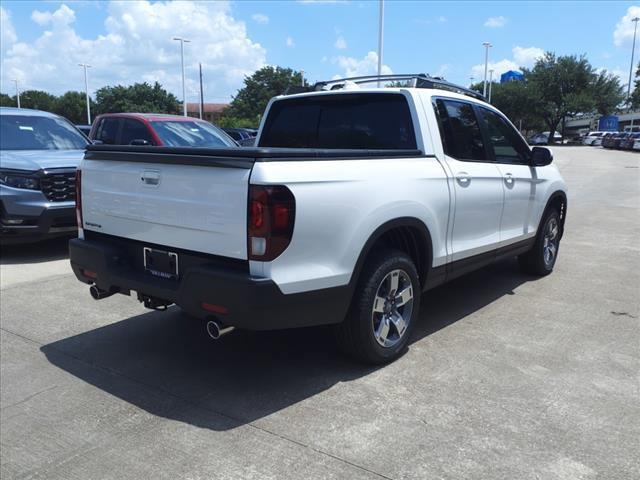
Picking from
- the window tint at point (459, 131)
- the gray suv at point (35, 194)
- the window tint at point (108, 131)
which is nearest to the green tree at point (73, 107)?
the window tint at point (108, 131)

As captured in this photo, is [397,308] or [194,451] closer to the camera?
[194,451]

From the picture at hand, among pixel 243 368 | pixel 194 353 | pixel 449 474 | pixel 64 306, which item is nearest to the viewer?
pixel 449 474

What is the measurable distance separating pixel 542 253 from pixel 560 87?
217 feet

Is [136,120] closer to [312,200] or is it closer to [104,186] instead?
[104,186]

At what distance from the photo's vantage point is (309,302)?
3357mm

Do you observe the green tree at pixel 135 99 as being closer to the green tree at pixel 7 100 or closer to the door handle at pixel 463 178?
the green tree at pixel 7 100

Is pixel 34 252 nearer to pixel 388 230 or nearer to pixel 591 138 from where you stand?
pixel 388 230

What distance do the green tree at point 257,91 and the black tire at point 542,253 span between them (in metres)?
81.2

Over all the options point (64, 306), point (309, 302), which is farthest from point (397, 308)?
point (64, 306)

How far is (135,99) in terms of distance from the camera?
88562mm

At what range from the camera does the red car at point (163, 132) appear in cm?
959

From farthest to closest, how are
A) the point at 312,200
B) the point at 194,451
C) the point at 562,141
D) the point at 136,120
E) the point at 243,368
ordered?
1. the point at 562,141
2. the point at 136,120
3. the point at 243,368
4. the point at 312,200
5. the point at 194,451

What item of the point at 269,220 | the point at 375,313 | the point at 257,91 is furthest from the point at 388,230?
the point at 257,91

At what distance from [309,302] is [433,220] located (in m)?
1.37
